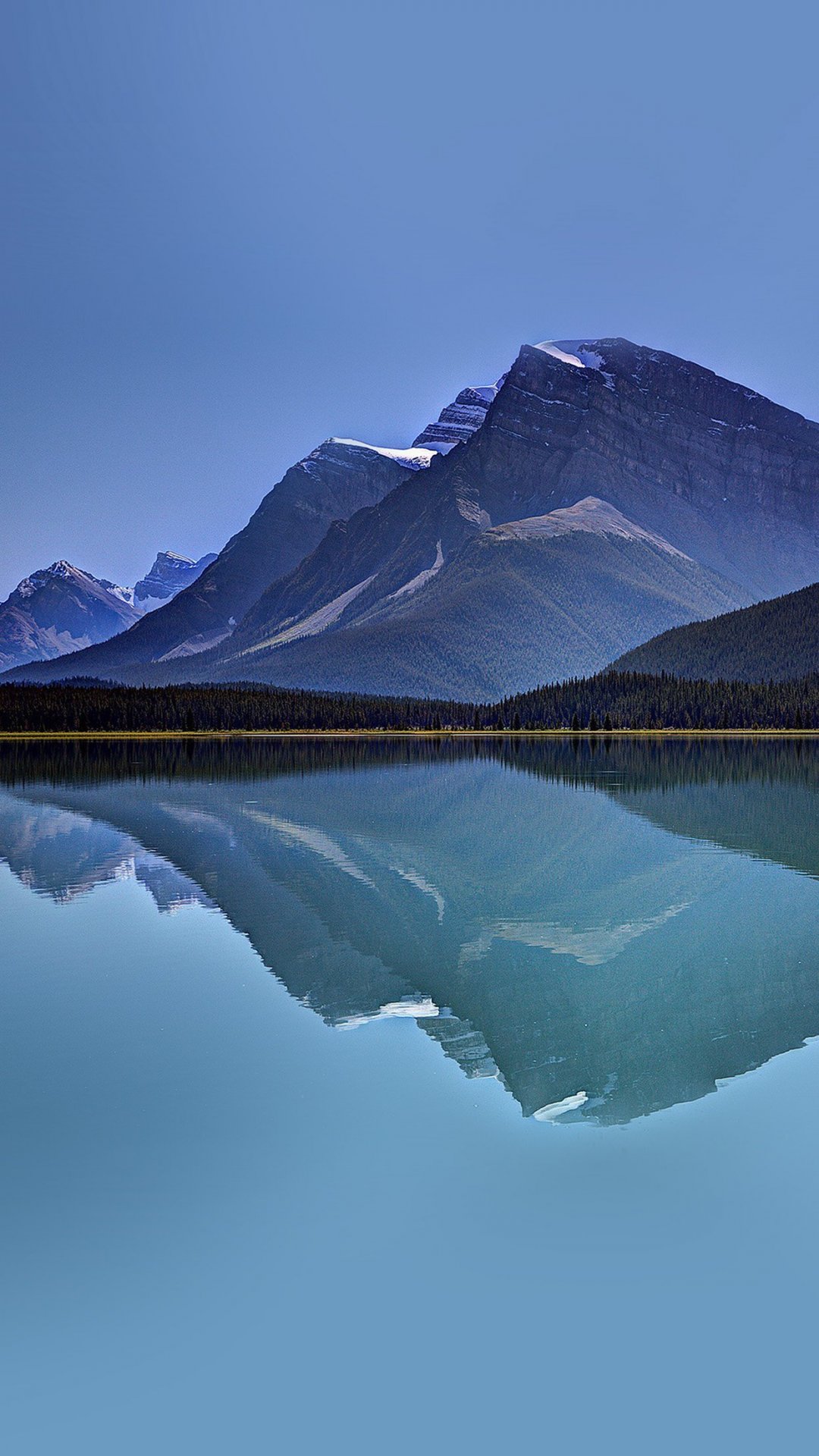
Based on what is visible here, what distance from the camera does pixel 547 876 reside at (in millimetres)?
37625

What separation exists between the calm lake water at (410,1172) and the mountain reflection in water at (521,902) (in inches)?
6.1

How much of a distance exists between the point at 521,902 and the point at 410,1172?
63.8 feet

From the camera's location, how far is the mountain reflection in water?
18.8 metres

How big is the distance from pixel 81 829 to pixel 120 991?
32465mm

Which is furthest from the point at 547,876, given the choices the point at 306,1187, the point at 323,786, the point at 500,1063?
the point at 323,786

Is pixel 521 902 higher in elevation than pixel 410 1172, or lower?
lower

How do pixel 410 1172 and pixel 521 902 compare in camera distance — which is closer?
pixel 410 1172

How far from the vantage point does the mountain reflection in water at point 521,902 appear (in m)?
18.8

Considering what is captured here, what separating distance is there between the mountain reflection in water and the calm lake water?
6.1 inches

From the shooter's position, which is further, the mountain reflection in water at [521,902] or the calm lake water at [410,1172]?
the mountain reflection in water at [521,902]

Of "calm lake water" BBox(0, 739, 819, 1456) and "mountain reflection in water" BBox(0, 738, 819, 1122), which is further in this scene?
"mountain reflection in water" BBox(0, 738, 819, 1122)

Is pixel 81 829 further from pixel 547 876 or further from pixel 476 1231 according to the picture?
pixel 476 1231

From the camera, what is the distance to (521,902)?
3269 centimetres

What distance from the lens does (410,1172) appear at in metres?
13.5
